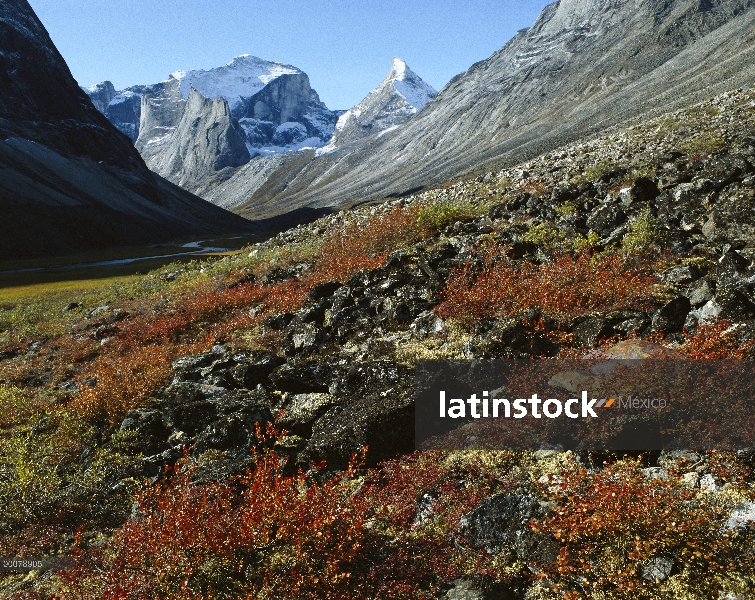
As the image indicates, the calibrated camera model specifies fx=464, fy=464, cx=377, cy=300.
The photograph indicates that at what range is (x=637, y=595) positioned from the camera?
4.05 m

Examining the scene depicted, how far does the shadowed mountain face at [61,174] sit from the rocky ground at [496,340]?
267 feet

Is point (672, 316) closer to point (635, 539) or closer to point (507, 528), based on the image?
point (635, 539)

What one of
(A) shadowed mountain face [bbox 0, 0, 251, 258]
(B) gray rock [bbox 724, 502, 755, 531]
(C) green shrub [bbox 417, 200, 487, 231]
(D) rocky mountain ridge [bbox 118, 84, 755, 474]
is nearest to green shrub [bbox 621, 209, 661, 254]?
(D) rocky mountain ridge [bbox 118, 84, 755, 474]

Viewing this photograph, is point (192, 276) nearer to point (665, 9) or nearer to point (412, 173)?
point (412, 173)

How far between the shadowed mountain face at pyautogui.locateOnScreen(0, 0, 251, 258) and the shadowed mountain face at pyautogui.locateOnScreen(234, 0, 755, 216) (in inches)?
2382

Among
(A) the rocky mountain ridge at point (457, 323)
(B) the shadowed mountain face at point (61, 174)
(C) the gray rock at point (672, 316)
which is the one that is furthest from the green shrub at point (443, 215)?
(B) the shadowed mountain face at point (61, 174)

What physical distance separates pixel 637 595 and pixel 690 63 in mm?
107867

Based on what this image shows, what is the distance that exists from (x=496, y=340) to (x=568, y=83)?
147658mm

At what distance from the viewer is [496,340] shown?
26.9 ft

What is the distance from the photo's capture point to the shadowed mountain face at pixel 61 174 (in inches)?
3231

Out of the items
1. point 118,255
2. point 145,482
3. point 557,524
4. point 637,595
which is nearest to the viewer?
point 637,595

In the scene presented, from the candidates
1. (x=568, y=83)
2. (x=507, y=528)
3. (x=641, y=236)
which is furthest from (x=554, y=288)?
(x=568, y=83)

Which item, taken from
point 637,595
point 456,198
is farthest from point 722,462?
point 456,198

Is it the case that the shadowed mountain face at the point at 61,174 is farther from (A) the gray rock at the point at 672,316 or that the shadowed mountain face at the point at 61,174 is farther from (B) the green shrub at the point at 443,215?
(A) the gray rock at the point at 672,316
